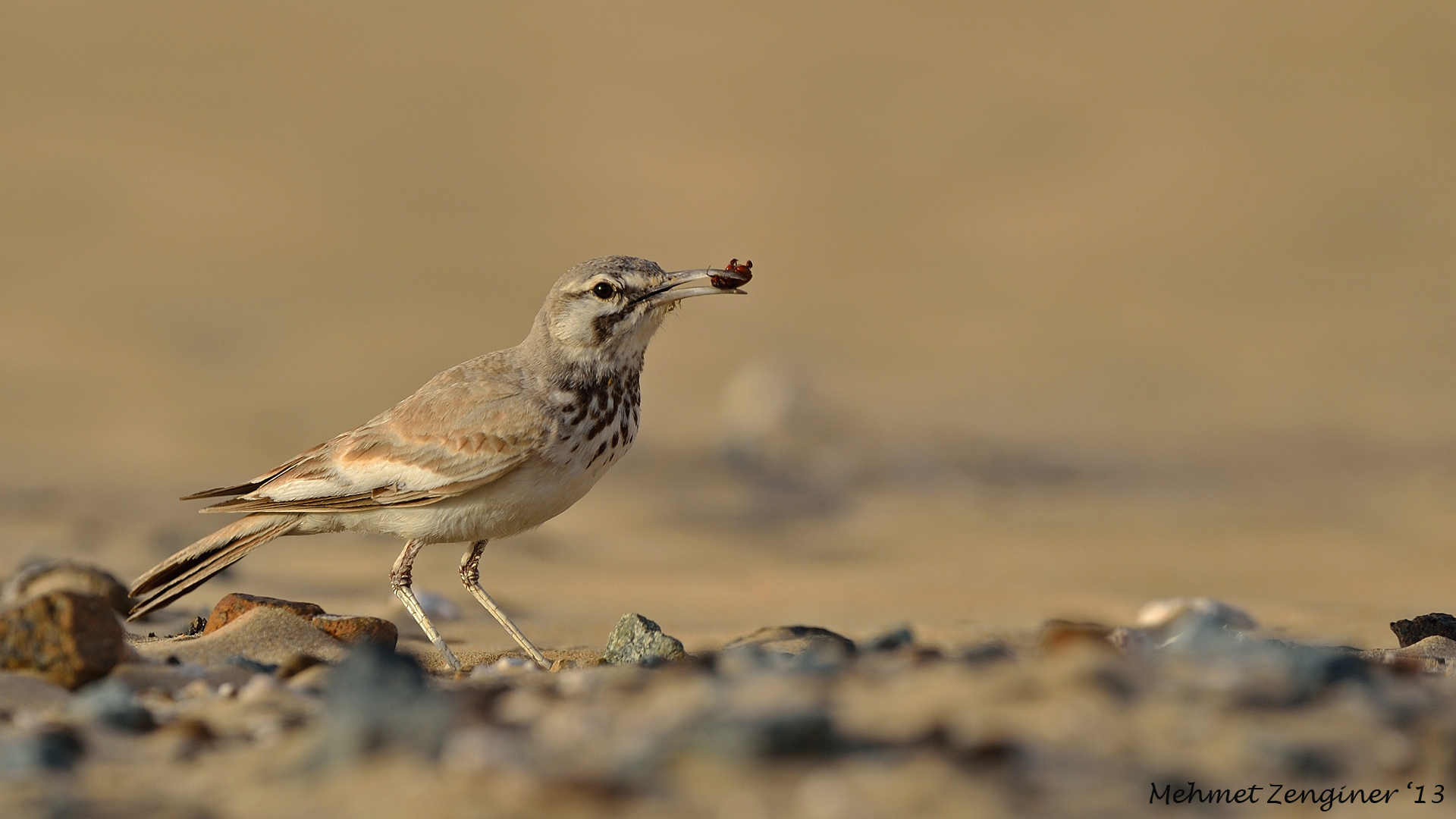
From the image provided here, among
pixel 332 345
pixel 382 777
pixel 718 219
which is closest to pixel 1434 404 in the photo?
pixel 718 219

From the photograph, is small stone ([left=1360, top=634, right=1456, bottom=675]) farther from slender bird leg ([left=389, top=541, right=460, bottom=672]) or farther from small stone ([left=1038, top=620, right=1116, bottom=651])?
slender bird leg ([left=389, top=541, right=460, bottom=672])

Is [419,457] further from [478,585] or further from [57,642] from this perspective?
[57,642]

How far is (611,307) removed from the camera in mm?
7148

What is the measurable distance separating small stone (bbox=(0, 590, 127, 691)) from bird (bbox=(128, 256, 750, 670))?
1.47 metres

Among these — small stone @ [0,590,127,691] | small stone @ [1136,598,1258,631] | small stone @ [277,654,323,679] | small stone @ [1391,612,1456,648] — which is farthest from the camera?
small stone @ [1136,598,1258,631]

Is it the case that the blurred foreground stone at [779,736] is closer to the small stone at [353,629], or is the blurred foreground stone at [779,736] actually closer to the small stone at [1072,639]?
the small stone at [1072,639]

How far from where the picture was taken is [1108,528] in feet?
44.5

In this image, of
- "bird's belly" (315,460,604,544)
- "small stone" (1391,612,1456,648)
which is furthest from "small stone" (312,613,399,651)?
"small stone" (1391,612,1456,648)

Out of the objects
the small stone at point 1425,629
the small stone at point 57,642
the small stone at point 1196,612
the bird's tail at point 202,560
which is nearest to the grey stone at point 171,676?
the small stone at point 57,642

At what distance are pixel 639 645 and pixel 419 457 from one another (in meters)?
1.32

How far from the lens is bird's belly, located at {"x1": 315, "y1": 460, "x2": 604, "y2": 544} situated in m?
6.67

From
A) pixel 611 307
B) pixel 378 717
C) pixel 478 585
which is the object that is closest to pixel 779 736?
pixel 378 717

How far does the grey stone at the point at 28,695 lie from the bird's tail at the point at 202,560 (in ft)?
5.39

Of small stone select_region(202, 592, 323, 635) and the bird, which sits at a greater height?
the bird
